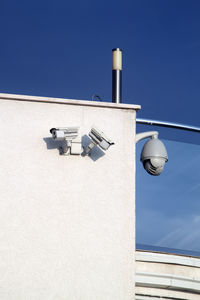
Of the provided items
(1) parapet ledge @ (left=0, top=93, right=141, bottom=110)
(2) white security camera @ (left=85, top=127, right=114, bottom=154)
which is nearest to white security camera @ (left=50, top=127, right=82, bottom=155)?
(2) white security camera @ (left=85, top=127, right=114, bottom=154)

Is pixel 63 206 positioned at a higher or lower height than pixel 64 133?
lower

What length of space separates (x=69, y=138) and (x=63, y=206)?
692mm

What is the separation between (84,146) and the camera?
555 centimetres

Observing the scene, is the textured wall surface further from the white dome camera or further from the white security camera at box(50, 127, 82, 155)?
the white security camera at box(50, 127, 82, 155)

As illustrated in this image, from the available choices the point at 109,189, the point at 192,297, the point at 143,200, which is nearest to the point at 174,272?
the point at 192,297

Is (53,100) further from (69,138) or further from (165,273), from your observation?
(165,273)

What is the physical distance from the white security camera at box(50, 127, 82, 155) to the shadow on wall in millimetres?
45

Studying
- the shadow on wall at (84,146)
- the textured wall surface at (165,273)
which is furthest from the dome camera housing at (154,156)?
the textured wall surface at (165,273)

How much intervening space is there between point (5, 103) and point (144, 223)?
341 centimetres

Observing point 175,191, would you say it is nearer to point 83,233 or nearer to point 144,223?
point 144,223

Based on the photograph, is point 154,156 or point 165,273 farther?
point 165,273

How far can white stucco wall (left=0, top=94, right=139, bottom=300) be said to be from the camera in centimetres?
508

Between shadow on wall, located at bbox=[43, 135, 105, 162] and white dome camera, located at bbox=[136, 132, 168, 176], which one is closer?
shadow on wall, located at bbox=[43, 135, 105, 162]

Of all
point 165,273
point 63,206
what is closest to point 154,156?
point 63,206
